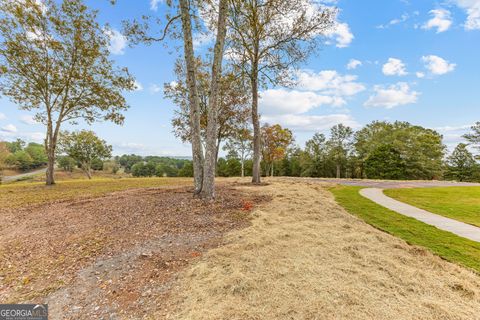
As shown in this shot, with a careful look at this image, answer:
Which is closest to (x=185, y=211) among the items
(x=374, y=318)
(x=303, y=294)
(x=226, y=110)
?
(x=303, y=294)

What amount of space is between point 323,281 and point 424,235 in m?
3.38

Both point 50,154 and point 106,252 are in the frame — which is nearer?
point 106,252

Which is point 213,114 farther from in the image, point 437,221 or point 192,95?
point 437,221

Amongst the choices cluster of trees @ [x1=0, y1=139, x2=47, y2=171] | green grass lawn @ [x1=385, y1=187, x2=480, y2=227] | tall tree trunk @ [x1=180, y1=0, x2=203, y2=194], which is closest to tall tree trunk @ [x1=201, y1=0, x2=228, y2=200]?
tall tree trunk @ [x1=180, y1=0, x2=203, y2=194]

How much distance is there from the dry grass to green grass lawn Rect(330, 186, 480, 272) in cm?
38

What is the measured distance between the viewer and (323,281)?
2729mm

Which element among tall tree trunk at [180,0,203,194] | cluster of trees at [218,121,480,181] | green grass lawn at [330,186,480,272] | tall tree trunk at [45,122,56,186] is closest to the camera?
green grass lawn at [330,186,480,272]

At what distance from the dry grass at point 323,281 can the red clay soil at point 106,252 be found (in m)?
0.48

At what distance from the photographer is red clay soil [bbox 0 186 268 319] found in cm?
259

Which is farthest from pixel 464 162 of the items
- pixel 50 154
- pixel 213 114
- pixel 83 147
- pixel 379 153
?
pixel 83 147

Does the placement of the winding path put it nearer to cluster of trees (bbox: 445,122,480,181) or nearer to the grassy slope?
the grassy slope

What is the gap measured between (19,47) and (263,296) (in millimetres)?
17627

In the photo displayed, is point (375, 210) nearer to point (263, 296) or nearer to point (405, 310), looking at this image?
point (405, 310)

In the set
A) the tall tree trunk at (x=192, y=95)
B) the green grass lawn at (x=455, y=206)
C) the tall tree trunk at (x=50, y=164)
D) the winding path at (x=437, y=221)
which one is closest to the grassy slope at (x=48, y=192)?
the tall tree trunk at (x=50, y=164)
